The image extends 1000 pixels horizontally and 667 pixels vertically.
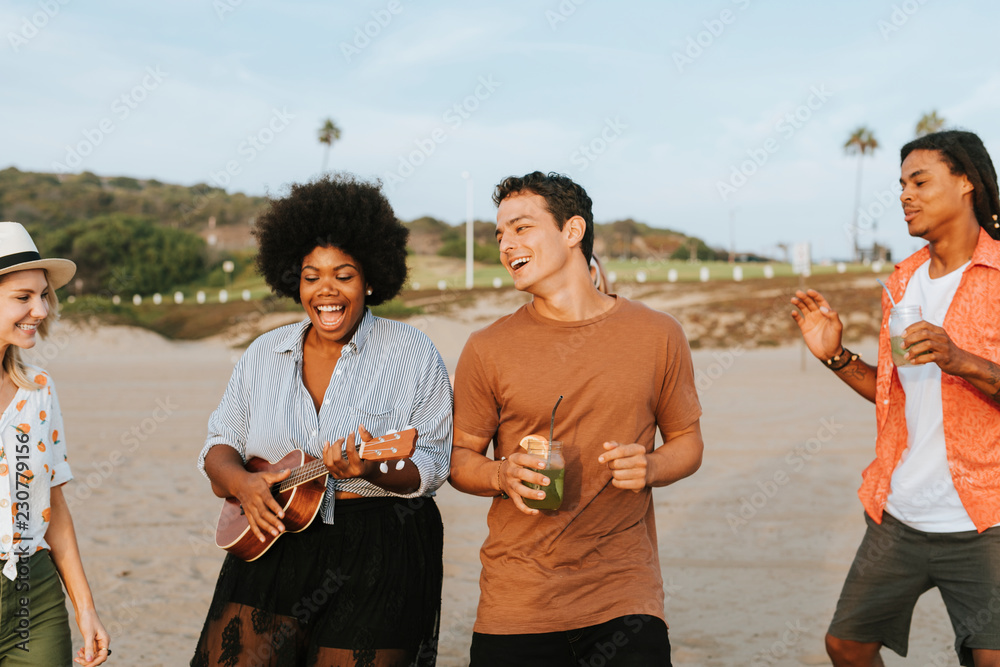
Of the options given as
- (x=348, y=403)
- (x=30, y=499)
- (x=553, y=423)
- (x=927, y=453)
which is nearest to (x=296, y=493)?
(x=348, y=403)

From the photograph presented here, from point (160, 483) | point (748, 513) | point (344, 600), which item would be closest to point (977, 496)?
point (344, 600)

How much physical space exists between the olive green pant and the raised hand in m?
3.03

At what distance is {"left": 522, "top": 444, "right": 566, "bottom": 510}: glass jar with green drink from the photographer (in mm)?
2766

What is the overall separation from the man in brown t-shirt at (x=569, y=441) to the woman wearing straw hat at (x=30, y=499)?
4.58 feet

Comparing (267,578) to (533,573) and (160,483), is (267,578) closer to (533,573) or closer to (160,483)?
(533,573)

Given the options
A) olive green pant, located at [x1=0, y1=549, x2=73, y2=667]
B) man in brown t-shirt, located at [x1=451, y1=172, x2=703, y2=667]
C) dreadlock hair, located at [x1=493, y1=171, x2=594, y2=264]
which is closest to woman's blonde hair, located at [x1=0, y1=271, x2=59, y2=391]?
olive green pant, located at [x1=0, y1=549, x2=73, y2=667]

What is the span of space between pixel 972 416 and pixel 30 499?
3.44 metres

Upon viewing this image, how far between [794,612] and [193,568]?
4.56 m

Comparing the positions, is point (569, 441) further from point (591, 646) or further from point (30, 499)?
point (30, 499)

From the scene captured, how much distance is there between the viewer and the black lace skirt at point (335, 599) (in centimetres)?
327

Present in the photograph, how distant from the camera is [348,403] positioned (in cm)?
345

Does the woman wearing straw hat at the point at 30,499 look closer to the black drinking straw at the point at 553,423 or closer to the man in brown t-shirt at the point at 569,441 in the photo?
the man in brown t-shirt at the point at 569,441

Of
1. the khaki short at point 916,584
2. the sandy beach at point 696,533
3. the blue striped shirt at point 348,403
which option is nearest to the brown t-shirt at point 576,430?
the blue striped shirt at point 348,403

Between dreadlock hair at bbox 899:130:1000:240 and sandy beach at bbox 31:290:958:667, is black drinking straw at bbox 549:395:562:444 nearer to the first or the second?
dreadlock hair at bbox 899:130:1000:240
